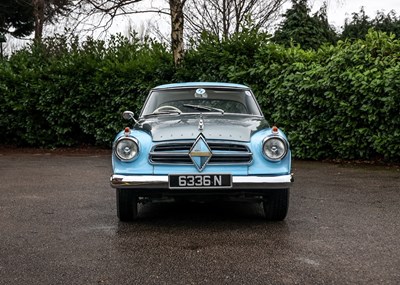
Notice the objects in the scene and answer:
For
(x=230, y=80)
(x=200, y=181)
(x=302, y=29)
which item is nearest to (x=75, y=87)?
(x=230, y=80)

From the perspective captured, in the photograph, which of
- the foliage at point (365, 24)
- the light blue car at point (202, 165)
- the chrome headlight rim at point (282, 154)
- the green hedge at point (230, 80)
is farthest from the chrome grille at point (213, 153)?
the foliage at point (365, 24)

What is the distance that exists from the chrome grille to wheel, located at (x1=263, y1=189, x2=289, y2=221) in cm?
45

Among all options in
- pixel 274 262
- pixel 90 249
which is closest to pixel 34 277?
pixel 90 249

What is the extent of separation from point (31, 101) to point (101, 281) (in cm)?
1222

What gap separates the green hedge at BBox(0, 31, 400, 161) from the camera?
10.1m

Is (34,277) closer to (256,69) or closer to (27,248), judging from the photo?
(27,248)

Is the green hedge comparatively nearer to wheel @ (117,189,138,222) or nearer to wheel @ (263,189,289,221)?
wheel @ (263,189,289,221)

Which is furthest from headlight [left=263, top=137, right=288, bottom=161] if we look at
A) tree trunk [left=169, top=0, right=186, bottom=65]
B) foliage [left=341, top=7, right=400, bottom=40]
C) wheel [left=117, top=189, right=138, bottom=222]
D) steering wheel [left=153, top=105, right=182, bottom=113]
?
foliage [left=341, top=7, right=400, bottom=40]

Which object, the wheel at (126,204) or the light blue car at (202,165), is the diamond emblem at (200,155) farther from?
the wheel at (126,204)

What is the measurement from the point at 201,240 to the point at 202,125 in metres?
1.19

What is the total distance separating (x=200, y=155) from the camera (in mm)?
5074

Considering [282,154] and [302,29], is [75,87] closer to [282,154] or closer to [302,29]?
[302,29]

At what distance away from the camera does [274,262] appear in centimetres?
404

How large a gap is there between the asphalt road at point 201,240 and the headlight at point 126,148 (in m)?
0.72
